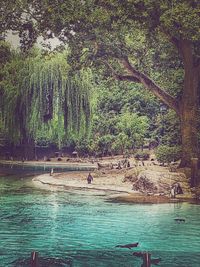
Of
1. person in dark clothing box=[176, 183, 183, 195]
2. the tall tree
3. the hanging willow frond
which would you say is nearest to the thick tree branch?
the tall tree

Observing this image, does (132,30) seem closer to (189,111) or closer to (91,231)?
(189,111)

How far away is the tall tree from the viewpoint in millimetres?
27094

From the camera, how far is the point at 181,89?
112ft

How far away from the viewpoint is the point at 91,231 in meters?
18.4

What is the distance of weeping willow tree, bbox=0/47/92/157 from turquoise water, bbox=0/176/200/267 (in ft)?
64.6

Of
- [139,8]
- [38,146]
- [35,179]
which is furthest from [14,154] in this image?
[139,8]

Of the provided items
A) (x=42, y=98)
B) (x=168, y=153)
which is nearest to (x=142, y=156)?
(x=42, y=98)

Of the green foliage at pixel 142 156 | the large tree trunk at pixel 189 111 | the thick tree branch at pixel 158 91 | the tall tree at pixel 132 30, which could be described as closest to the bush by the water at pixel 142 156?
the green foliage at pixel 142 156

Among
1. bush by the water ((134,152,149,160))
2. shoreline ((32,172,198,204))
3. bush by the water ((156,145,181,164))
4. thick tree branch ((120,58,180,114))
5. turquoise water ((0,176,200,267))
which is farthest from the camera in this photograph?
bush by the water ((134,152,149,160))

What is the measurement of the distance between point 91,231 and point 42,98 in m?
28.8

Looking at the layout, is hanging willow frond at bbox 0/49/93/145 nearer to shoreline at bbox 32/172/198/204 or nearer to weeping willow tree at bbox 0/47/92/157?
weeping willow tree at bbox 0/47/92/157

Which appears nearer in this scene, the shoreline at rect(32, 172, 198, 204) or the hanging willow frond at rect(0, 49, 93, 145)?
the shoreline at rect(32, 172, 198, 204)

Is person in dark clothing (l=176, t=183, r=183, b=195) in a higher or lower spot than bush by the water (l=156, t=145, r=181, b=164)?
lower

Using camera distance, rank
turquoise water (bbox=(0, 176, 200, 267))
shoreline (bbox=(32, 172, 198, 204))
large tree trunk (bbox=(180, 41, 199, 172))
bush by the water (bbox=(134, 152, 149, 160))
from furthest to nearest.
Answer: bush by the water (bbox=(134, 152, 149, 160)) < large tree trunk (bbox=(180, 41, 199, 172)) < shoreline (bbox=(32, 172, 198, 204)) < turquoise water (bbox=(0, 176, 200, 267))
